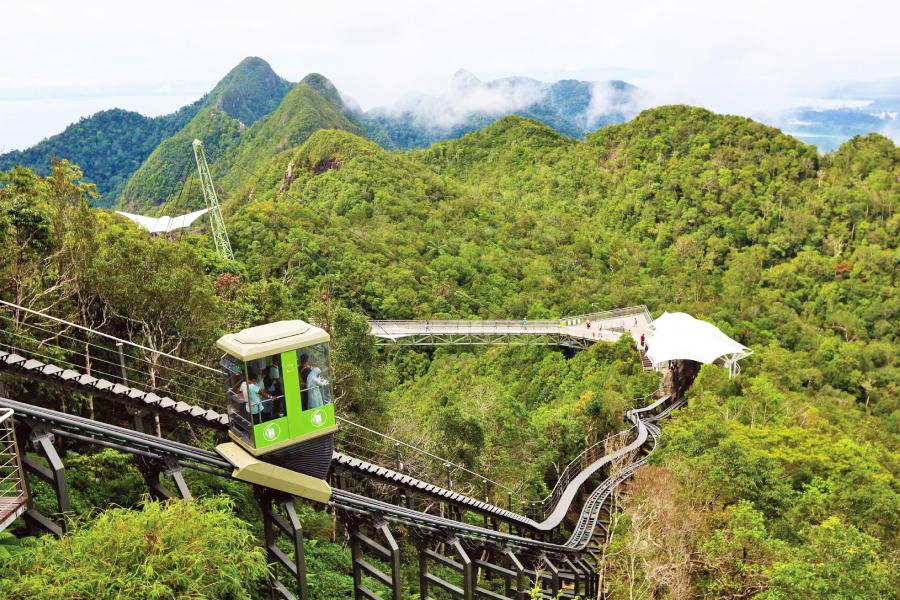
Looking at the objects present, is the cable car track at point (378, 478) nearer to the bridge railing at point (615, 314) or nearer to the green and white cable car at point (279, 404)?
the green and white cable car at point (279, 404)

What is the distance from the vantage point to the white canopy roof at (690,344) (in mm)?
28250

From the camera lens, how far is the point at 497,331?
3812 cm

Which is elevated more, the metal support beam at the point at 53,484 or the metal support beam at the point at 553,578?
the metal support beam at the point at 53,484

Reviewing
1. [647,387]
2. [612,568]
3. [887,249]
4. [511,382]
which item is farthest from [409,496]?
[887,249]

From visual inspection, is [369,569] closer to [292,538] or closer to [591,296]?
[292,538]

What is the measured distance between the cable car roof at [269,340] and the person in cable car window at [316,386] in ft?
1.54

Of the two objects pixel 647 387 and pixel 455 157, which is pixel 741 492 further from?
pixel 455 157

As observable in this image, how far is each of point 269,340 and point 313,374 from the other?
858mm

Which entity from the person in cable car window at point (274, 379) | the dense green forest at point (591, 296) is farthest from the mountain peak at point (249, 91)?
the person in cable car window at point (274, 379)

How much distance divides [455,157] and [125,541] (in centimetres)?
9043

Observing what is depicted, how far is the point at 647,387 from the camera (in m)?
30.0

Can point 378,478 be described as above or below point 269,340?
below

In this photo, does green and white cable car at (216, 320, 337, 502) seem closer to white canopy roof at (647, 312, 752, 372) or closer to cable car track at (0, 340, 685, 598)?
cable car track at (0, 340, 685, 598)

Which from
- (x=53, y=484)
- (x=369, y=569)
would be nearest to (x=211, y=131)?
(x=369, y=569)
